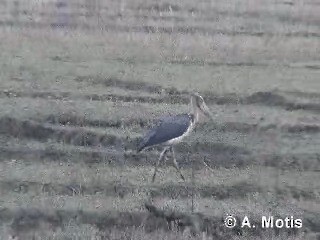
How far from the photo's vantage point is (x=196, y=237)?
7.06 metres

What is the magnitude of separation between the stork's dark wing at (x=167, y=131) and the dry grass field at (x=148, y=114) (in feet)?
1.78

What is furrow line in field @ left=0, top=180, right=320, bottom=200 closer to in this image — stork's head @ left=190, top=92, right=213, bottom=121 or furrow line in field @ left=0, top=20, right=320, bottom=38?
stork's head @ left=190, top=92, right=213, bottom=121

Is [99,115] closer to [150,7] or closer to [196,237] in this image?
[196,237]

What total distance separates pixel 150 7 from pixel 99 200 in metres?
10.8

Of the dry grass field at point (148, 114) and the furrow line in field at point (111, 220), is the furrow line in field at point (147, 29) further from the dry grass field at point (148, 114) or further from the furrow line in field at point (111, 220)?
the furrow line in field at point (111, 220)

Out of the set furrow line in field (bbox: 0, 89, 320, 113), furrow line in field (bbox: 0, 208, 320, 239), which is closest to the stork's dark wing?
furrow line in field (bbox: 0, 208, 320, 239)

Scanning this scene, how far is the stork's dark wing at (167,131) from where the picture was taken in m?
7.98

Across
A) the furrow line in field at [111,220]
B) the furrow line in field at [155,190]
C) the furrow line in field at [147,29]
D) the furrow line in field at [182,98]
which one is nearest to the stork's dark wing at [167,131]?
the furrow line in field at [155,190]

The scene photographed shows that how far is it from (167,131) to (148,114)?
8.73ft

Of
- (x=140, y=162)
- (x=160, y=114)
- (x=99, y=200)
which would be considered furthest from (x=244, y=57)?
(x=99, y=200)

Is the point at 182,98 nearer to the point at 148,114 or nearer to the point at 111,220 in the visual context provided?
the point at 148,114

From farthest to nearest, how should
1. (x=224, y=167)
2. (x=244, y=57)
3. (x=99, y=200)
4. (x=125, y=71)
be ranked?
1. (x=244, y=57)
2. (x=125, y=71)
3. (x=224, y=167)
4. (x=99, y=200)

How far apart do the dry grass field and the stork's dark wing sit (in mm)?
543

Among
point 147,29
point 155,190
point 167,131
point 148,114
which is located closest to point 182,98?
point 148,114
